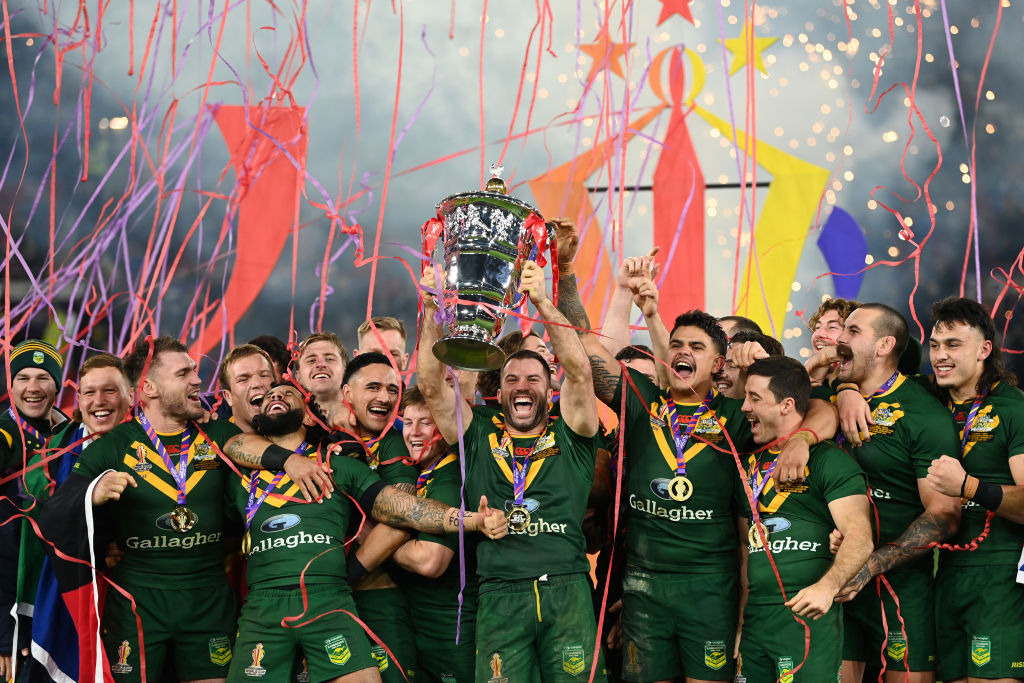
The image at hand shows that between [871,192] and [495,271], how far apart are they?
4.80 m

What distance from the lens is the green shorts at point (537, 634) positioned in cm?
334

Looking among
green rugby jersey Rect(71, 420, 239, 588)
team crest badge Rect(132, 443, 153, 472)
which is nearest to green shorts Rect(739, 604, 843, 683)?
green rugby jersey Rect(71, 420, 239, 588)

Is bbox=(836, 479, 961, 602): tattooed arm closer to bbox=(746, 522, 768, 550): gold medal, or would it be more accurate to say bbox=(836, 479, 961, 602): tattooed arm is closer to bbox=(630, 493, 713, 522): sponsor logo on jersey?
bbox=(746, 522, 768, 550): gold medal

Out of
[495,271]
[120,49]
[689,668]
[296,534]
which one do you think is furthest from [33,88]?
[689,668]

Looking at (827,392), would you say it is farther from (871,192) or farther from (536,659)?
(871,192)

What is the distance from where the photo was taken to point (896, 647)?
12.0 ft

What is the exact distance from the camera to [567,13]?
296 inches

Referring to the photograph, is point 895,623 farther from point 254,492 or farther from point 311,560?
point 254,492

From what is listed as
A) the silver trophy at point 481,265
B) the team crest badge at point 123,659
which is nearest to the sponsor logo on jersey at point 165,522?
the team crest badge at point 123,659

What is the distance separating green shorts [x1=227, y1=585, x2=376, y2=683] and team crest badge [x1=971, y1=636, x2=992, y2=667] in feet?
7.08

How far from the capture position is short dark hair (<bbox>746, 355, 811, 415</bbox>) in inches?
139

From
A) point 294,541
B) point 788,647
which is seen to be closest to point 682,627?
point 788,647

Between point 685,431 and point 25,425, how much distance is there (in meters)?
2.84

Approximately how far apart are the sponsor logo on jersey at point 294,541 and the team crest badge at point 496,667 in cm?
74
